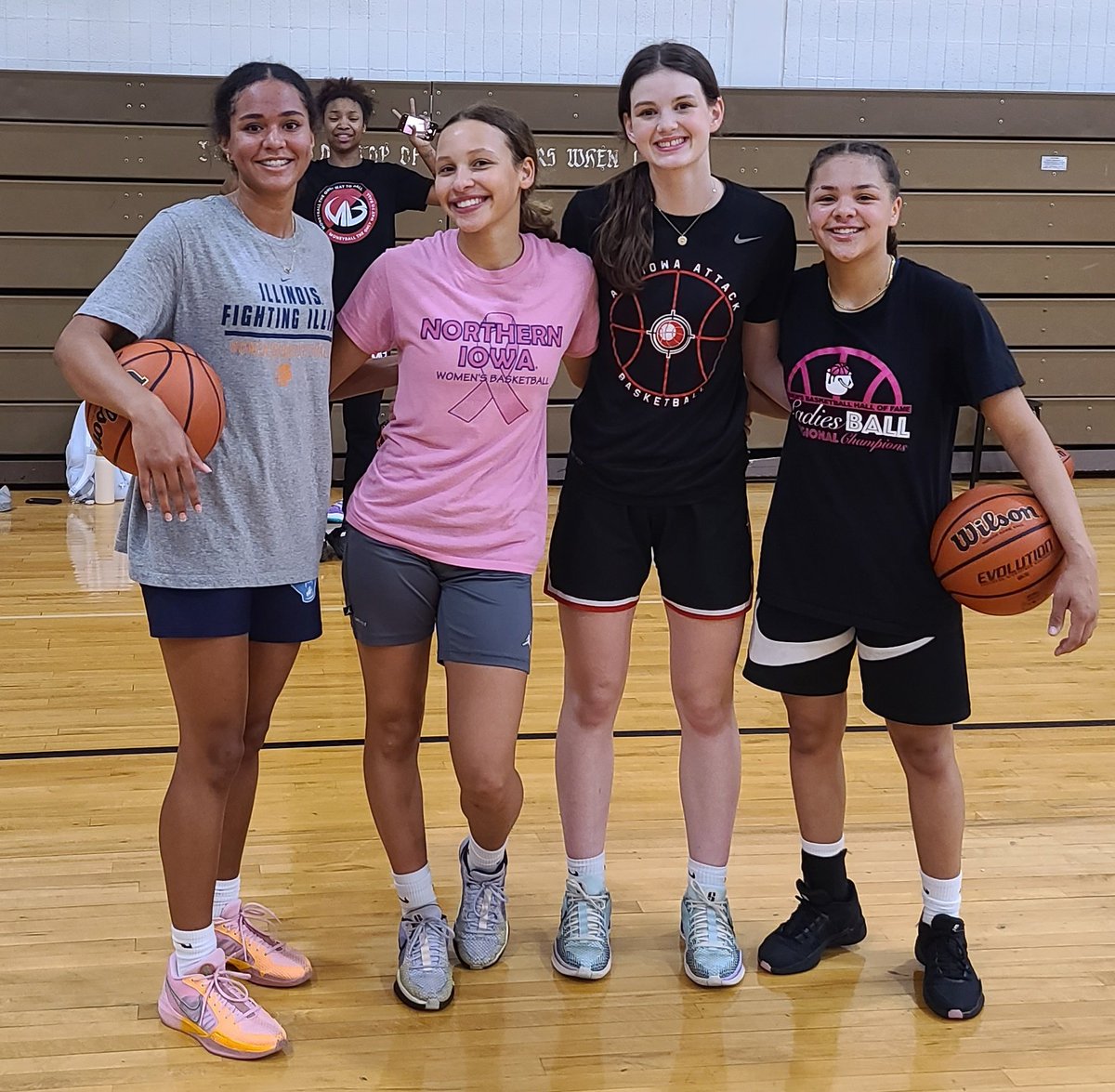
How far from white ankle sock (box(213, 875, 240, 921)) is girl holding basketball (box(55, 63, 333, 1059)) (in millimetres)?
192

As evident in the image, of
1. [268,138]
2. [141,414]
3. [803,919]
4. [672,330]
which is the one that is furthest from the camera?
[803,919]

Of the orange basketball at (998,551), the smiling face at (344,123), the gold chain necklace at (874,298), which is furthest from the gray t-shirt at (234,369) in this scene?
the smiling face at (344,123)

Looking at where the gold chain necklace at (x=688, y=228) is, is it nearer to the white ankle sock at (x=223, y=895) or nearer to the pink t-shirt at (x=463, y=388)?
the pink t-shirt at (x=463, y=388)

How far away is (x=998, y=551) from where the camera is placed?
215 cm

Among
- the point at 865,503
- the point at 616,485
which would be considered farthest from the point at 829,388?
the point at 616,485

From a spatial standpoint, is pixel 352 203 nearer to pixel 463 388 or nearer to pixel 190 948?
pixel 463 388

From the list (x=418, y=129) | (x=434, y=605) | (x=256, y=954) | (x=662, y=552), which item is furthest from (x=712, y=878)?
(x=418, y=129)

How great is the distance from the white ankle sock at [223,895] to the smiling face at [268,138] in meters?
1.23

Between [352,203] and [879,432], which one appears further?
[352,203]

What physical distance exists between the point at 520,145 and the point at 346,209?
11.2 feet

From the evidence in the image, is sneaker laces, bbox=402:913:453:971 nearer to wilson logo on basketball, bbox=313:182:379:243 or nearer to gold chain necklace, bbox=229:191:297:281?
gold chain necklace, bbox=229:191:297:281

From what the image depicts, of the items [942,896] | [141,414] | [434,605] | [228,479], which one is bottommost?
[942,896]

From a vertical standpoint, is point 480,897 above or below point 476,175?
below

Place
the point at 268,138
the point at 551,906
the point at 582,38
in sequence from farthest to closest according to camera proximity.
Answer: the point at 582,38 → the point at 551,906 → the point at 268,138
